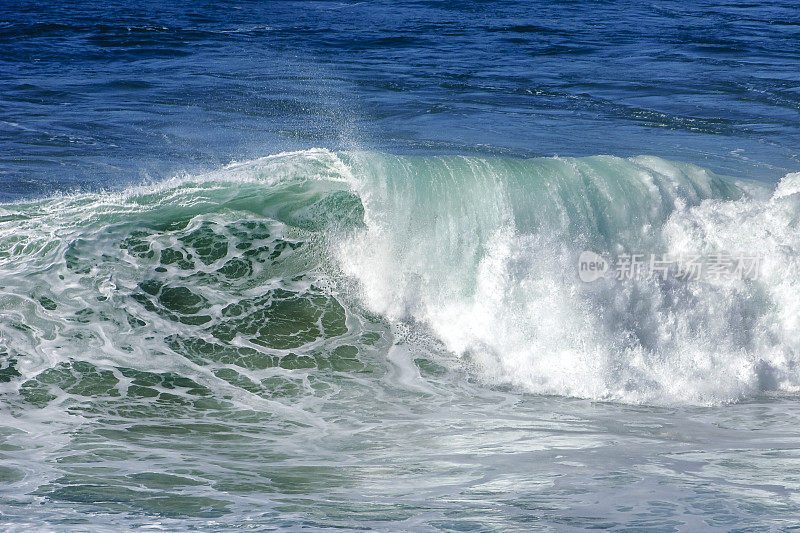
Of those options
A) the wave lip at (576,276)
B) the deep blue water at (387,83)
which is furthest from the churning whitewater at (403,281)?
the deep blue water at (387,83)

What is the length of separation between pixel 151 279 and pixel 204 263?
0.48 meters

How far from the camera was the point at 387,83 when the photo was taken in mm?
12391

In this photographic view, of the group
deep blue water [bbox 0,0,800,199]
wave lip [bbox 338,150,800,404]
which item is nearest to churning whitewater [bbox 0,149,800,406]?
wave lip [bbox 338,150,800,404]

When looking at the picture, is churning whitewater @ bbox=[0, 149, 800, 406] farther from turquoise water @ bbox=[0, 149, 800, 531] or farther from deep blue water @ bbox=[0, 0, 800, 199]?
deep blue water @ bbox=[0, 0, 800, 199]

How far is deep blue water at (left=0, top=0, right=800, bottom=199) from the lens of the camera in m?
9.25

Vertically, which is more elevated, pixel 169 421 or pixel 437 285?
pixel 437 285

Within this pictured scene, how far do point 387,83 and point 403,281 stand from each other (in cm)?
641

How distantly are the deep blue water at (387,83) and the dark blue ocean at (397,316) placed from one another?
0.32 feet

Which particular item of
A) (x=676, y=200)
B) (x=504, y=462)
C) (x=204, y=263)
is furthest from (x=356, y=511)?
(x=676, y=200)

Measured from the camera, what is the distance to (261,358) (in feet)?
20.6

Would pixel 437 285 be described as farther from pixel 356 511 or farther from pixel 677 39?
pixel 677 39

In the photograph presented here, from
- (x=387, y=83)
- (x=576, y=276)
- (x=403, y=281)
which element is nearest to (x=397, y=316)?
(x=403, y=281)

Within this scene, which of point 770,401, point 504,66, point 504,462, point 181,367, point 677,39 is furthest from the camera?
point 677,39

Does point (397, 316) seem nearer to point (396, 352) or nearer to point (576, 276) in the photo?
point (396, 352)
